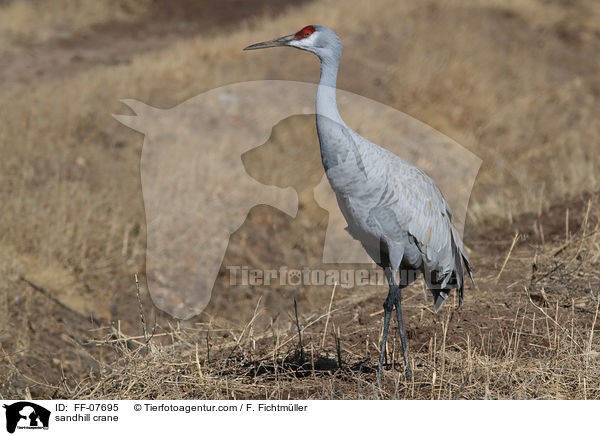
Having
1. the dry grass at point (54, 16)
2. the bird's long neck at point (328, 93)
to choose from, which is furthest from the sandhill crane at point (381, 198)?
the dry grass at point (54, 16)

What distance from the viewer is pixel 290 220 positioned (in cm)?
808

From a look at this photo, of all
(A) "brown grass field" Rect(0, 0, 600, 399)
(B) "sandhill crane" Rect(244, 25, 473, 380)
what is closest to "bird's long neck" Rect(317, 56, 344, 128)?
(B) "sandhill crane" Rect(244, 25, 473, 380)

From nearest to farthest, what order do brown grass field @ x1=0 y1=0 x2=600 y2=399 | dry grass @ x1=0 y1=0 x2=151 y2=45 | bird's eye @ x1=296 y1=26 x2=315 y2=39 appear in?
bird's eye @ x1=296 y1=26 x2=315 y2=39 < brown grass field @ x1=0 y1=0 x2=600 y2=399 < dry grass @ x1=0 y1=0 x2=151 y2=45

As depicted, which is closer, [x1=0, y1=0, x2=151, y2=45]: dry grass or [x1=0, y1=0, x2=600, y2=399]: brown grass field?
[x1=0, y1=0, x2=600, y2=399]: brown grass field

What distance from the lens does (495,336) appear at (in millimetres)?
4383

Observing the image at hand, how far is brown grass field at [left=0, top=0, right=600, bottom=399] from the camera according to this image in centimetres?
394

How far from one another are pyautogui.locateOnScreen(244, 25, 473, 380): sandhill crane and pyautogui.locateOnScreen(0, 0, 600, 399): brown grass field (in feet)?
1.44

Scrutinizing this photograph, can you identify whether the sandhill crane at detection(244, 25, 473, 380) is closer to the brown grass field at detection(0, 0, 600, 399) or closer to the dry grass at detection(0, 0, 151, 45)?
the brown grass field at detection(0, 0, 600, 399)

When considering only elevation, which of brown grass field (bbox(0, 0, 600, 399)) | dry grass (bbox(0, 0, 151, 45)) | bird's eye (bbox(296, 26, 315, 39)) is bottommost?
brown grass field (bbox(0, 0, 600, 399))

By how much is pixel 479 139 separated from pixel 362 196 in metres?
7.56

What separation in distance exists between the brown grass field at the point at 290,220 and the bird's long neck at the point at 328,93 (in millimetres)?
1278

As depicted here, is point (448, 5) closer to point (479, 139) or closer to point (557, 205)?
point (479, 139)
